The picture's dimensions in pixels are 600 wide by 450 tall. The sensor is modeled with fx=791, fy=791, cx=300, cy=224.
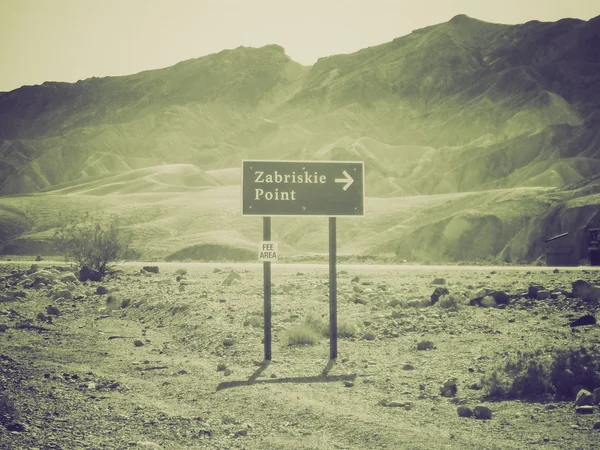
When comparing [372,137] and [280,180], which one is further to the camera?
[372,137]

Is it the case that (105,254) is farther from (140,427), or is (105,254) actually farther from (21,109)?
(21,109)

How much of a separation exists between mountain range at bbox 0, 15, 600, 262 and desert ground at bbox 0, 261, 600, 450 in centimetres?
2736

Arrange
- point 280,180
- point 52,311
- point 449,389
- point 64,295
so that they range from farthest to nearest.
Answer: point 64,295 → point 52,311 → point 280,180 → point 449,389

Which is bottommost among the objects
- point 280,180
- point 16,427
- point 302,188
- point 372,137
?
point 16,427

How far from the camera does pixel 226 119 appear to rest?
159250 millimetres

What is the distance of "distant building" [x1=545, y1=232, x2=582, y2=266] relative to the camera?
37.6 m

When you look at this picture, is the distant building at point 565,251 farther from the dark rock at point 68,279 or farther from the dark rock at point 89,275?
the dark rock at point 68,279

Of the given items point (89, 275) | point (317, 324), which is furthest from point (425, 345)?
point (89, 275)

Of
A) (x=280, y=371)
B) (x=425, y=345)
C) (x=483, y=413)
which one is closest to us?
(x=483, y=413)

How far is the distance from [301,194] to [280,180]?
0.43m

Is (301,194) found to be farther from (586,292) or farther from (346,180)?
(586,292)

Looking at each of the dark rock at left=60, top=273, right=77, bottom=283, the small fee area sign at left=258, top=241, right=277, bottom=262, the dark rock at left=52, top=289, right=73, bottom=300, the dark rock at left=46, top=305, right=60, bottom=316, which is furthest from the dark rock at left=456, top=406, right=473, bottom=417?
the dark rock at left=60, top=273, right=77, bottom=283

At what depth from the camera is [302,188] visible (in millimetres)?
13406

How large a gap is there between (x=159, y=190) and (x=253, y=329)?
77.0 meters
